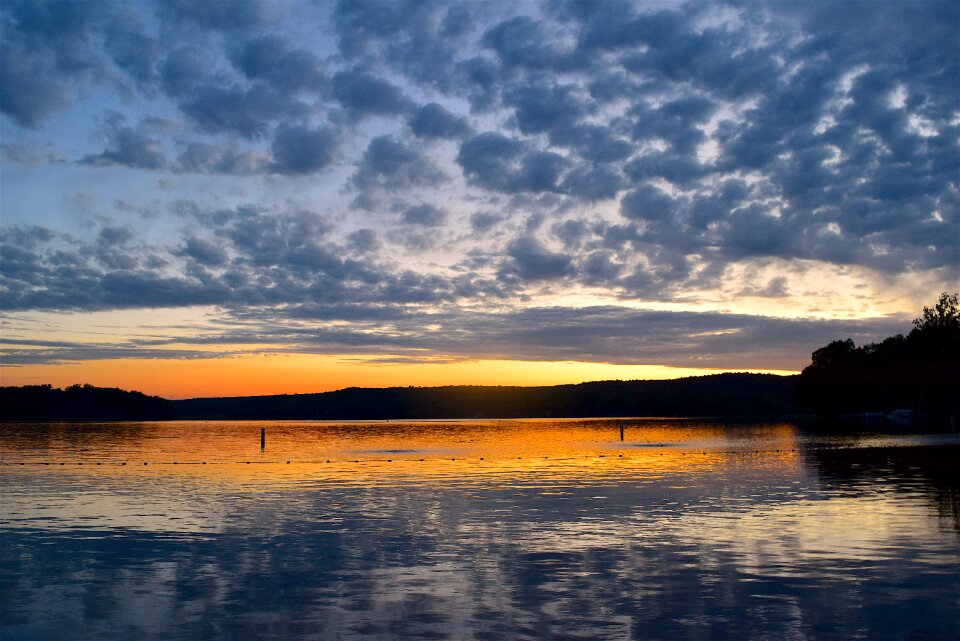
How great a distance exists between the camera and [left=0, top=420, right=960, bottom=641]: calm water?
46.6ft

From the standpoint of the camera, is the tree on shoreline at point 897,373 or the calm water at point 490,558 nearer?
the calm water at point 490,558

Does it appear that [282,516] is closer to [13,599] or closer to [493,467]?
[13,599]

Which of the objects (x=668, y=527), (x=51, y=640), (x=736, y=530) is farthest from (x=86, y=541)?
(x=736, y=530)

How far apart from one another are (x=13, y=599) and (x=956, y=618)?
17.5 meters

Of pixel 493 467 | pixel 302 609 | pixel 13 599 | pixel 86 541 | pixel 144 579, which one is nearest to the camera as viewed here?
pixel 302 609

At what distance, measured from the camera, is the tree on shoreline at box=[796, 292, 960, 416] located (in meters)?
153

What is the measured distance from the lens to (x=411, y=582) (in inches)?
691

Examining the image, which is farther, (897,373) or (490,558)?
(897,373)

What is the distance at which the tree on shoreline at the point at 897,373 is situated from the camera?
152875 millimetres

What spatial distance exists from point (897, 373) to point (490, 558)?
161 m

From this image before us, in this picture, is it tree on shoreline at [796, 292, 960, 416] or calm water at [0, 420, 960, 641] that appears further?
tree on shoreline at [796, 292, 960, 416]

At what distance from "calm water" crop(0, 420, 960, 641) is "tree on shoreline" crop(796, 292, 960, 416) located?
419 ft

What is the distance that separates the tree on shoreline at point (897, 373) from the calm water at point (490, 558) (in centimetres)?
12786

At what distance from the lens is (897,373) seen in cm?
16000
